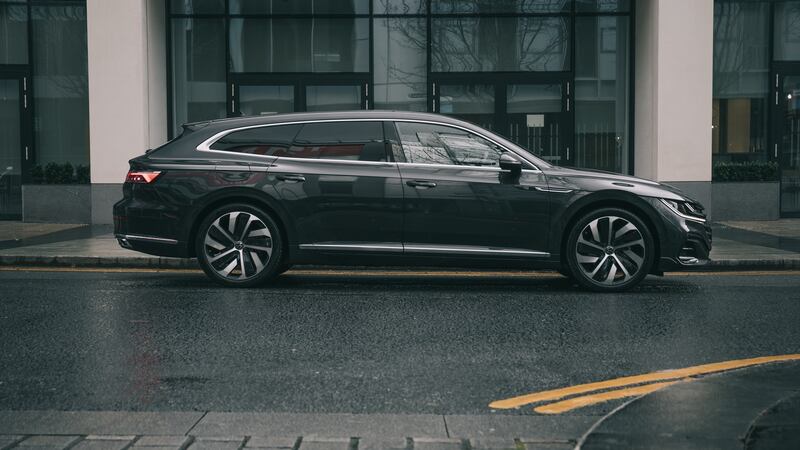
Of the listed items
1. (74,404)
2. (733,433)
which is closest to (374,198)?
(74,404)

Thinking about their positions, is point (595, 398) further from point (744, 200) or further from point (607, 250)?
point (744, 200)

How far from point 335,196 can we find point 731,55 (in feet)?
36.7

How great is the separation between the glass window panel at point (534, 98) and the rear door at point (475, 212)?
351 inches

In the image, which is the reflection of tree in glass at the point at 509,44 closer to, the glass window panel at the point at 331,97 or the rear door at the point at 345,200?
the glass window panel at the point at 331,97

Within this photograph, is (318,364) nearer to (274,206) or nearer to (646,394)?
(646,394)

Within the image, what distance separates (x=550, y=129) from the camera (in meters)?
17.5

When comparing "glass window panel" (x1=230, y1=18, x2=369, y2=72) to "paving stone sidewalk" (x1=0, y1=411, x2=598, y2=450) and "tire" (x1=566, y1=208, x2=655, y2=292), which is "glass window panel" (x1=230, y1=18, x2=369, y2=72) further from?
"paving stone sidewalk" (x1=0, y1=411, x2=598, y2=450)

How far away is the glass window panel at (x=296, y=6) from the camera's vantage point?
17641 mm

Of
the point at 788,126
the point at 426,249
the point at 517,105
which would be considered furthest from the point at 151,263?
the point at 788,126

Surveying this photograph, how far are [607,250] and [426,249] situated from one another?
1625 mm

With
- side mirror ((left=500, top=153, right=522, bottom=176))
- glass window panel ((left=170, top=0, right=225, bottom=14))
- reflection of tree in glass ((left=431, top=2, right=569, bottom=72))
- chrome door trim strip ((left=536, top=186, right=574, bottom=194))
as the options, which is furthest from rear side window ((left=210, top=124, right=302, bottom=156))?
glass window panel ((left=170, top=0, right=225, bottom=14))

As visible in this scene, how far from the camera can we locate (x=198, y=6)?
58.2 feet

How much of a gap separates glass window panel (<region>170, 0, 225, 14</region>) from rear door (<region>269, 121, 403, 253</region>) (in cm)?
958

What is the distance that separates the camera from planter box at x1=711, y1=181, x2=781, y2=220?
1694 centimetres
